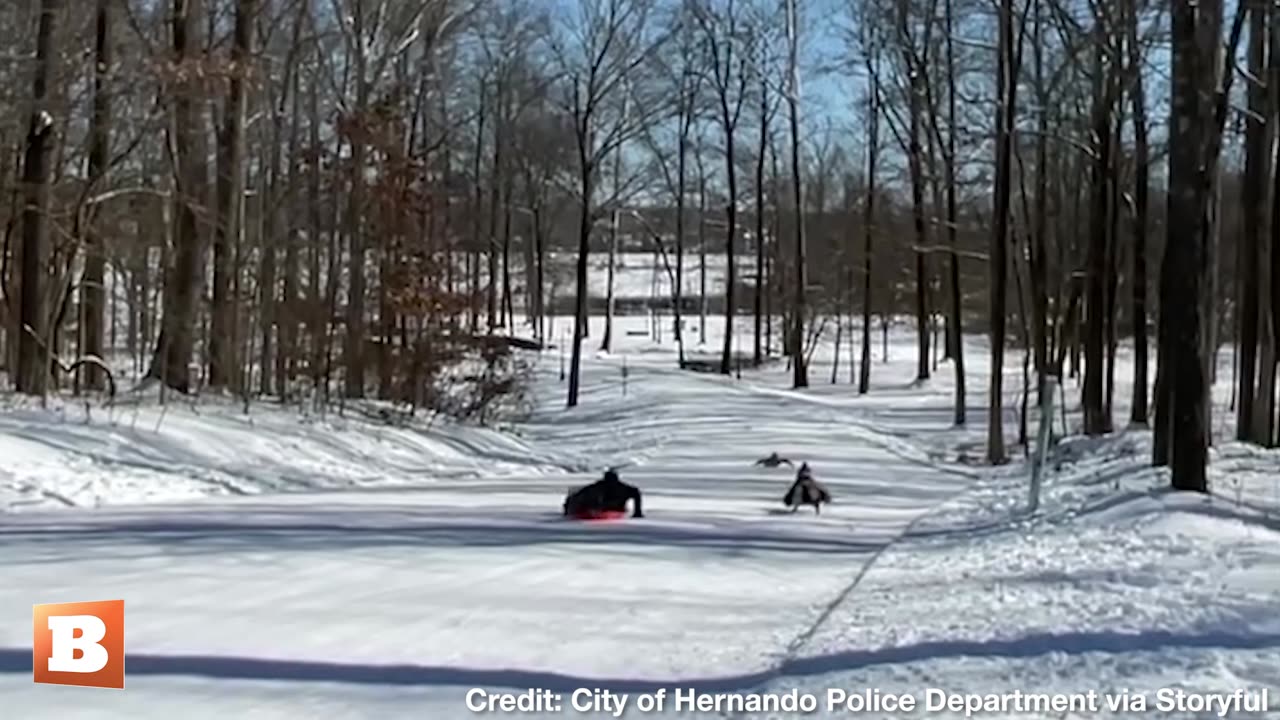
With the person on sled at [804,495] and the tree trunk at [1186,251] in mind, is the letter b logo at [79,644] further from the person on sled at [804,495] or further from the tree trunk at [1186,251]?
the tree trunk at [1186,251]

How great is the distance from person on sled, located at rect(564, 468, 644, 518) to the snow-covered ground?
338mm

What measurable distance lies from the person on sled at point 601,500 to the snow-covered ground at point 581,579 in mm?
338

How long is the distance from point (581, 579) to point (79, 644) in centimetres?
400

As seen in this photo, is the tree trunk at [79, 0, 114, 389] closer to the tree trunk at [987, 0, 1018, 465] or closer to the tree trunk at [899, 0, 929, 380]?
the tree trunk at [987, 0, 1018, 465]

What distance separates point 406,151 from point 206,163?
14.4 ft

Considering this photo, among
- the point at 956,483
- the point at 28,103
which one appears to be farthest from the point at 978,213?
the point at 28,103

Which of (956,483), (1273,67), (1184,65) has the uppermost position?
(1273,67)

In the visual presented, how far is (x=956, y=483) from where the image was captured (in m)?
23.7

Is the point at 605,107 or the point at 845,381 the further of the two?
the point at 845,381

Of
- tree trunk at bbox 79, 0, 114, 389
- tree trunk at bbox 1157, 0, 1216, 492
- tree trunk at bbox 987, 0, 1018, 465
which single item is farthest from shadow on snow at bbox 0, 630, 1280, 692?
tree trunk at bbox 987, 0, 1018, 465

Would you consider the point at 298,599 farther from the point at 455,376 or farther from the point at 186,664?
the point at 455,376

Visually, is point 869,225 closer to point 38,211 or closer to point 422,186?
point 422,186

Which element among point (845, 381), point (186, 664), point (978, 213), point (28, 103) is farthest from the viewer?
point (845, 381)

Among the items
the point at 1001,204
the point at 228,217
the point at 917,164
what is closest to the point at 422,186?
the point at 228,217
